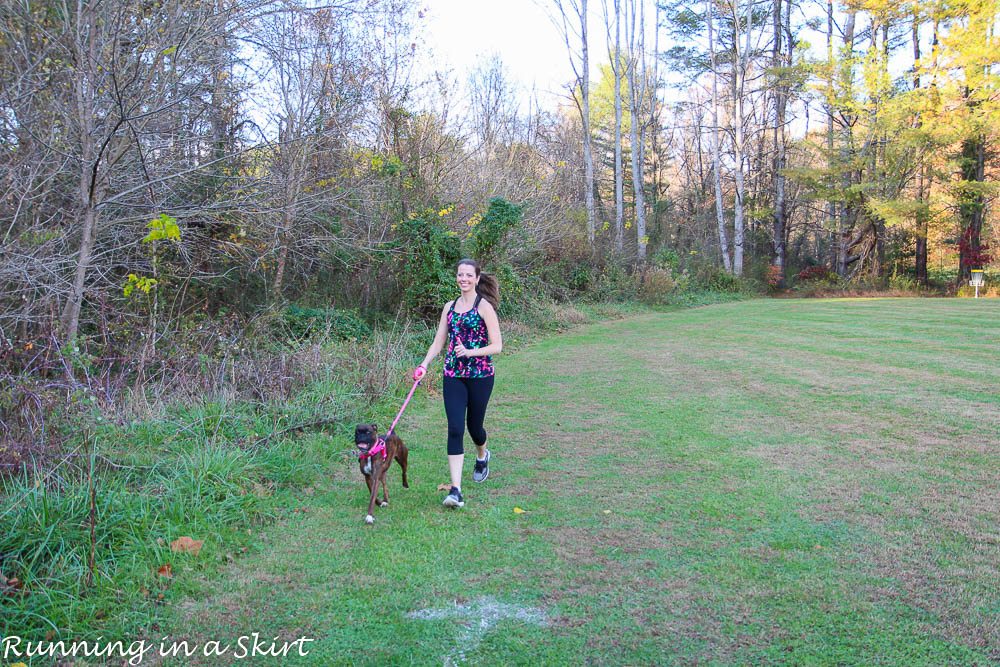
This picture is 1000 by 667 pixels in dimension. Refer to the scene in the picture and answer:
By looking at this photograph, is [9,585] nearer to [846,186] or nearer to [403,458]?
[403,458]

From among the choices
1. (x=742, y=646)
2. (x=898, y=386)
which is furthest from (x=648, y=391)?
(x=742, y=646)

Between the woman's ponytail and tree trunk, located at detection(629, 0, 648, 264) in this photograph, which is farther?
tree trunk, located at detection(629, 0, 648, 264)

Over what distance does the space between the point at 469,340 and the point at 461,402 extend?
1.58 feet

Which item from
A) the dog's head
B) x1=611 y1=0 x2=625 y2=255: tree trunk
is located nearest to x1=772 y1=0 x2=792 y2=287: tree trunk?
x1=611 y1=0 x2=625 y2=255: tree trunk

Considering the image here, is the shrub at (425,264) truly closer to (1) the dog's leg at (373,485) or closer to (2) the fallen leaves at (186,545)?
(1) the dog's leg at (373,485)

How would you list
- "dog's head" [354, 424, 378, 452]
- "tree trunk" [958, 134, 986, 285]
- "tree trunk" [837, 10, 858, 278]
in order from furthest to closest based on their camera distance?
1. "tree trunk" [837, 10, 858, 278]
2. "tree trunk" [958, 134, 986, 285]
3. "dog's head" [354, 424, 378, 452]

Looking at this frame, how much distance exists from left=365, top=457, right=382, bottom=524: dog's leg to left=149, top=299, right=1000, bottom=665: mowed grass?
118 millimetres

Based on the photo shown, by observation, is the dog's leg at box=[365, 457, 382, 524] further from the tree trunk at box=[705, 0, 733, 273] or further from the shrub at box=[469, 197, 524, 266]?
the tree trunk at box=[705, 0, 733, 273]

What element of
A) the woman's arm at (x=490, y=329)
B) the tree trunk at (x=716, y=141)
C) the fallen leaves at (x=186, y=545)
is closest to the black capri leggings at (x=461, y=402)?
the woman's arm at (x=490, y=329)

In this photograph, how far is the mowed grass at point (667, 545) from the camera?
3.20 meters

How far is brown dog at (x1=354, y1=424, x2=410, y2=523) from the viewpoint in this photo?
15.1 ft

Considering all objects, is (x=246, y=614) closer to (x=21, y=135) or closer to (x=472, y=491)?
(x=472, y=491)

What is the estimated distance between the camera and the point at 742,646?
310 cm

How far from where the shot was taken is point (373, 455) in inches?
187
